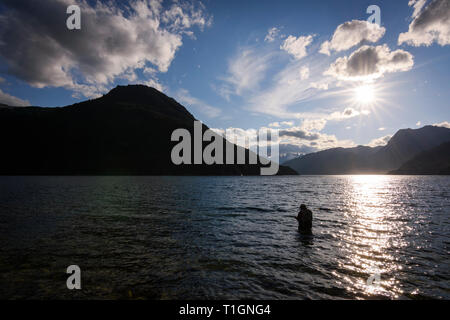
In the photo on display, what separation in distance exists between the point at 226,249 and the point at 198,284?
193 inches

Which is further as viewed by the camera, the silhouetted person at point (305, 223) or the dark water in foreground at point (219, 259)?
the silhouetted person at point (305, 223)

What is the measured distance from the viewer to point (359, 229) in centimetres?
1969

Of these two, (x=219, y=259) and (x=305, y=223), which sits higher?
(x=305, y=223)

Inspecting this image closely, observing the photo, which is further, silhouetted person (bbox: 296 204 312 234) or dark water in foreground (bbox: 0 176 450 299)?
silhouetted person (bbox: 296 204 312 234)

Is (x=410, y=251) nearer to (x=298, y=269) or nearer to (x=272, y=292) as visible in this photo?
(x=298, y=269)

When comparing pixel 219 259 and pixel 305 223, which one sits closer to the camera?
pixel 219 259

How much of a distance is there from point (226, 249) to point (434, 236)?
59.8 ft

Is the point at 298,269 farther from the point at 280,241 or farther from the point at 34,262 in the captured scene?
the point at 34,262
